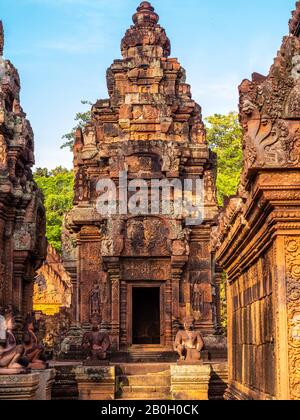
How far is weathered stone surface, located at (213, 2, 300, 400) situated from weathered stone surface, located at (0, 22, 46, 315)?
859cm

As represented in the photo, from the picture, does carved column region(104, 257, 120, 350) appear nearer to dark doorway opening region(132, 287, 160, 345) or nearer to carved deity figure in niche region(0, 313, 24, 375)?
dark doorway opening region(132, 287, 160, 345)

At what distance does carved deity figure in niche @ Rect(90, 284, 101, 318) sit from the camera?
18125 millimetres

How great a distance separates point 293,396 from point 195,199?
14.0 m

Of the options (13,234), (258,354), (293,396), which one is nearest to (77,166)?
(13,234)

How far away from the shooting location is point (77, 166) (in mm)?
19797

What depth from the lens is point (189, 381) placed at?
12836 mm

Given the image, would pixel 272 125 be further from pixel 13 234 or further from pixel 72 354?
pixel 72 354

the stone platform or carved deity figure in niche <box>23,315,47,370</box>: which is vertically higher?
carved deity figure in niche <box>23,315,47,370</box>

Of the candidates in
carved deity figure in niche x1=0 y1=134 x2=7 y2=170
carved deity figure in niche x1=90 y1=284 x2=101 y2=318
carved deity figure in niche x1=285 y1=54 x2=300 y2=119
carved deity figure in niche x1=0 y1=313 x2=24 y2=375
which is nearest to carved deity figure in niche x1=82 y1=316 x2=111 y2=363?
carved deity figure in niche x1=90 y1=284 x2=101 y2=318

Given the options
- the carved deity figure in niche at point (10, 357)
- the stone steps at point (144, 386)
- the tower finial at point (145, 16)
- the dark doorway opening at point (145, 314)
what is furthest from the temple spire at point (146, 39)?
the carved deity figure in niche at point (10, 357)

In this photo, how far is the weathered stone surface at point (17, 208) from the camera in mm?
13941

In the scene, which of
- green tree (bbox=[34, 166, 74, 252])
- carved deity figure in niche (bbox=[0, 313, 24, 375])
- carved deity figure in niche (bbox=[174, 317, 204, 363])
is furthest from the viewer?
green tree (bbox=[34, 166, 74, 252])

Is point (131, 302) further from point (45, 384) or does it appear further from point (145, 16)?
point (145, 16)

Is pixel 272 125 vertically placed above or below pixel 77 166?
below
